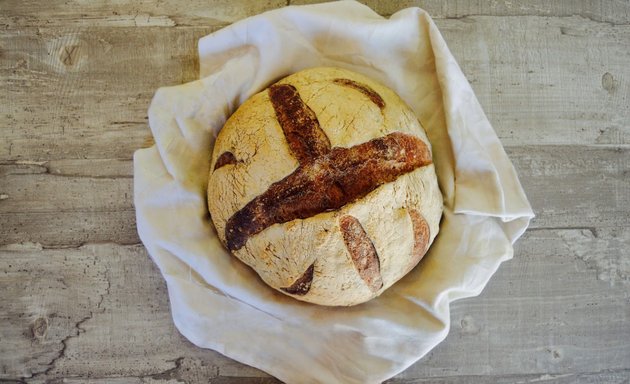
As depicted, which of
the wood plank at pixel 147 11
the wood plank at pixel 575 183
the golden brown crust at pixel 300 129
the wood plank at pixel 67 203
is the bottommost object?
the wood plank at pixel 575 183

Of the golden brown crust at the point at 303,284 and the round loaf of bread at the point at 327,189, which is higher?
the round loaf of bread at the point at 327,189

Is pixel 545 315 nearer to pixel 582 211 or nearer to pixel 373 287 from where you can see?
pixel 582 211

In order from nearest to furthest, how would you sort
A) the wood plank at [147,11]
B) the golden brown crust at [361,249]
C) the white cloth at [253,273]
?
the golden brown crust at [361,249], the white cloth at [253,273], the wood plank at [147,11]

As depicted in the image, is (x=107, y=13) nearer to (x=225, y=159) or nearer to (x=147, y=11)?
(x=147, y=11)

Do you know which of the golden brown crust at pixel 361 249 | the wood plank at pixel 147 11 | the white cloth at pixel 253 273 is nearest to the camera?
the golden brown crust at pixel 361 249

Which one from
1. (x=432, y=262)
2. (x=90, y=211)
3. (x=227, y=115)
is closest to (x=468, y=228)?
(x=432, y=262)

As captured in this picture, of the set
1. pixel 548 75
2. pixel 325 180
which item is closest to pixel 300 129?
pixel 325 180

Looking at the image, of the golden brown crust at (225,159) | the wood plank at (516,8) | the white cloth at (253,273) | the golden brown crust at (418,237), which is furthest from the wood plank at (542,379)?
the wood plank at (516,8)

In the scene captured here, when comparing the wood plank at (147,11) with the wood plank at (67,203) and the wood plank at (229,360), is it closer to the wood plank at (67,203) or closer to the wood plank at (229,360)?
the wood plank at (67,203)
